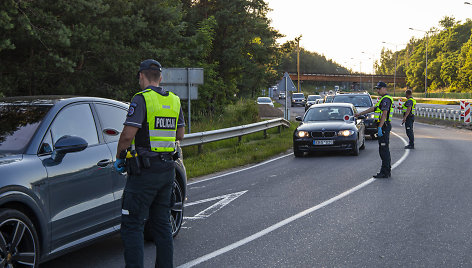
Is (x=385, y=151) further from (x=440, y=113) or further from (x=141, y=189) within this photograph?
(x=440, y=113)

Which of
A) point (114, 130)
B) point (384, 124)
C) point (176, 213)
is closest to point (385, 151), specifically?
point (384, 124)

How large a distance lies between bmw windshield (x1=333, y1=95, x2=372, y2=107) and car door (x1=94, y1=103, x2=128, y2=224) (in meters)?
19.7

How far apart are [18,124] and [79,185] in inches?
31.5

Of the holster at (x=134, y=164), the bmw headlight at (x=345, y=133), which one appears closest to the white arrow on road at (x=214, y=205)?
the holster at (x=134, y=164)

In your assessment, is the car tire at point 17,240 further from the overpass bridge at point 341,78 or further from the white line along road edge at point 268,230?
the overpass bridge at point 341,78

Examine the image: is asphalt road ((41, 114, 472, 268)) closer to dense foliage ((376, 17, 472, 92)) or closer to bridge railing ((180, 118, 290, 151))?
bridge railing ((180, 118, 290, 151))

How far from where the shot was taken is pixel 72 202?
525 centimetres

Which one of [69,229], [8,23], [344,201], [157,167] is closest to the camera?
[157,167]

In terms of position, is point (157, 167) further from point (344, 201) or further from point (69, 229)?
point (344, 201)

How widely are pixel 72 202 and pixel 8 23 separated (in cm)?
1562

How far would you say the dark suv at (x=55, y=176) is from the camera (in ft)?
15.1

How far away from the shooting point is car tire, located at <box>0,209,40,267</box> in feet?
14.6

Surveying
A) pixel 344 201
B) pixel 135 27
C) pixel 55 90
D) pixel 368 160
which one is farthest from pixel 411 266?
pixel 135 27

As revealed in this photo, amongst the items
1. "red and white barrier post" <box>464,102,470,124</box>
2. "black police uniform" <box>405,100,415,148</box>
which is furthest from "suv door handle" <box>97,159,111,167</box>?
"red and white barrier post" <box>464,102,470,124</box>
